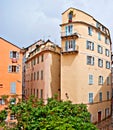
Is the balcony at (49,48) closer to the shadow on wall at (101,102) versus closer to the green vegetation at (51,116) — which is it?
the shadow on wall at (101,102)

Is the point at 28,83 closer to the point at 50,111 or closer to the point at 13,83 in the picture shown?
the point at 13,83

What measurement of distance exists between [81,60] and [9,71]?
10779 mm

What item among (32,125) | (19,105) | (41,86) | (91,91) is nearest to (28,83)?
(41,86)

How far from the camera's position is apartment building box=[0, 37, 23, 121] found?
29000 millimetres

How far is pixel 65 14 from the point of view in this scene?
113 ft

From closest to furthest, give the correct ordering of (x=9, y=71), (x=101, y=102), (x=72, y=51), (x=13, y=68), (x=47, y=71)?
1. (x=9, y=71)
2. (x=13, y=68)
3. (x=72, y=51)
4. (x=47, y=71)
5. (x=101, y=102)

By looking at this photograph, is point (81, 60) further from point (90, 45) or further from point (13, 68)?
point (13, 68)

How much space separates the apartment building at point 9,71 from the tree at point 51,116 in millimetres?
7622

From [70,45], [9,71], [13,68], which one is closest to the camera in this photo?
[9,71]

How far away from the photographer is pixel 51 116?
17.2 metres

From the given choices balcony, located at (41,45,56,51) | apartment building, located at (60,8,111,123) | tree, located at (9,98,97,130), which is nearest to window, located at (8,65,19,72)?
balcony, located at (41,45,56,51)

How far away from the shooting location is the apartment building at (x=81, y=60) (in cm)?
3284

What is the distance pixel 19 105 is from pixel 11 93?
30.5ft

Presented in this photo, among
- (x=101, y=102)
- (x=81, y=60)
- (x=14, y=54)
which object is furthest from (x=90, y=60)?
(x=14, y=54)
